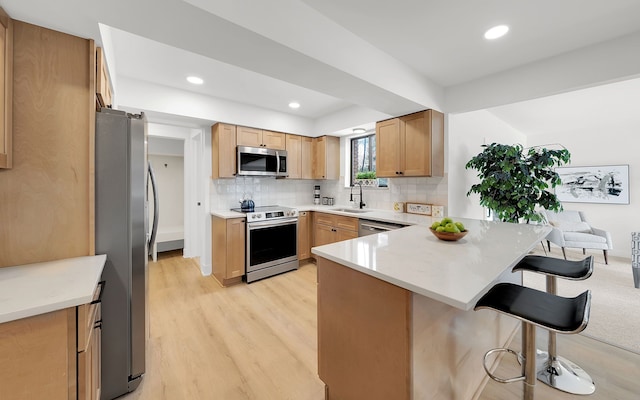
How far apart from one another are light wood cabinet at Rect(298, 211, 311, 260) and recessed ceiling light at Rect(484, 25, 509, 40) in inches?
118

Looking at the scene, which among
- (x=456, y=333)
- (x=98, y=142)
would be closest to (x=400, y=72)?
(x=456, y=333)

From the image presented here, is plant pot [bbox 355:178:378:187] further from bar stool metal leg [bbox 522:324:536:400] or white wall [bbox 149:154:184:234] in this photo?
white wall [bbox 149:154:184:234]

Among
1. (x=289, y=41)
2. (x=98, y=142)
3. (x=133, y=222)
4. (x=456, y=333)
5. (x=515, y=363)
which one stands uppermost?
(x=289, y=41)

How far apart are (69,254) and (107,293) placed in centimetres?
30

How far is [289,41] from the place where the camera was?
161cm

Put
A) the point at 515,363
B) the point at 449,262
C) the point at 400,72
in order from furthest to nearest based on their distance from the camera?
the point at 400,72, the point at 515,363, the point at 449,262

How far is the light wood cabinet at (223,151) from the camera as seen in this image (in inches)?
134

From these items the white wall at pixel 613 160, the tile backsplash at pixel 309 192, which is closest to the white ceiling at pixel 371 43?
the tile backsplash at pixel 309 192

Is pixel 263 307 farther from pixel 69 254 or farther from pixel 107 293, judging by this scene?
pixel 69 254

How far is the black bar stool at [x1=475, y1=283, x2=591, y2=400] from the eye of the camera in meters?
0.99

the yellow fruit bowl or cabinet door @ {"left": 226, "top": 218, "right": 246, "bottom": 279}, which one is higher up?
the yellow fruit bowl

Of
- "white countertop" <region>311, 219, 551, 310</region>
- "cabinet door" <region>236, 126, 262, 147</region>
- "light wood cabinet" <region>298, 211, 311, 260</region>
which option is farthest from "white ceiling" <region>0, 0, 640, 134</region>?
"light wood cabinet" <region>298, 211, 311, 260</region>

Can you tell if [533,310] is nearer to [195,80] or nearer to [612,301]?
[612,301]

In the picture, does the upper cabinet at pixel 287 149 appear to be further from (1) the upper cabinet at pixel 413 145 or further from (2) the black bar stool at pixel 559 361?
(2) the black bar stool at pixel 559 361
